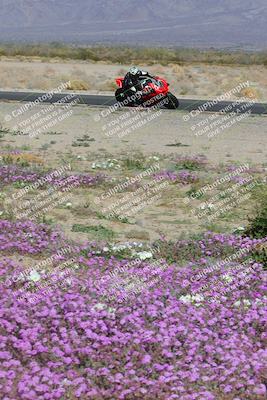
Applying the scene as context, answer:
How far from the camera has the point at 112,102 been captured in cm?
3681

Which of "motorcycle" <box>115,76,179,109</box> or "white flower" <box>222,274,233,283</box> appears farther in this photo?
"motorcycle" <box>115,76,179,109</box>

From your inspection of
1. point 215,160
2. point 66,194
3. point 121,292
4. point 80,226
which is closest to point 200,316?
point 121,292

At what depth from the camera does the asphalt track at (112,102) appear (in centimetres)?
3412

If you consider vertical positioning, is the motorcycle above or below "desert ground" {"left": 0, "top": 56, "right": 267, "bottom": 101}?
above

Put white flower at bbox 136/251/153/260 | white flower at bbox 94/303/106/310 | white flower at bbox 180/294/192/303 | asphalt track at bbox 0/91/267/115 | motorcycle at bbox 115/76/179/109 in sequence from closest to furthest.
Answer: white flower at bbox 94/303/106/310 < white flower at bbox 180/294/192/303 < white flower at bbox 136/251/153/260 < motorcycle at bbox 115/76/179/109 < asphalt track at bbox 0/91/267/115

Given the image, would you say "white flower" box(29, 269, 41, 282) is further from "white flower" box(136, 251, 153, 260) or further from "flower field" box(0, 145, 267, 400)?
"white flower" box(136, 251, 153, 260)

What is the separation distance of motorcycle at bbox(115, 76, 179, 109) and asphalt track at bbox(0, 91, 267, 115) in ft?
4.40

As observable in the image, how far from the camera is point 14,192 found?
1566 centimetres

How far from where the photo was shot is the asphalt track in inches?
1344

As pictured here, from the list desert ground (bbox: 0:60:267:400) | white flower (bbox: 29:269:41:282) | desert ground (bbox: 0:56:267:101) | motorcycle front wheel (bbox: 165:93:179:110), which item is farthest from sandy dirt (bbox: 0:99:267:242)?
desert ground (bbox: 0:56:267:101)

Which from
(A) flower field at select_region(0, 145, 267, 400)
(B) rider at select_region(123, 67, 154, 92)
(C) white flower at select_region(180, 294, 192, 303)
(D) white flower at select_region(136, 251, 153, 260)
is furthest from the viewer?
(B) rider at select_region(123, 67, 154, 92)

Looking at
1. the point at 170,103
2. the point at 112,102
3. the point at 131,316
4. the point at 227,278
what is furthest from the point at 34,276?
the point at 112,102

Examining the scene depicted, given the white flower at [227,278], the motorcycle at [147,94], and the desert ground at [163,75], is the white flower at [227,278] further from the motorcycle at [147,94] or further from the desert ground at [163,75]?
the desert ground at [163,75]

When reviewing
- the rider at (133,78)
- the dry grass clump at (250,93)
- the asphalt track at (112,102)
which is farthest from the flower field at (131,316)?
the dry grass clump at (250,93)
